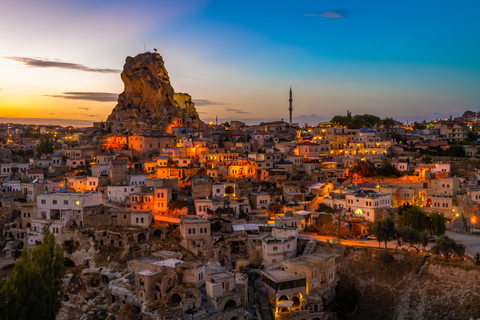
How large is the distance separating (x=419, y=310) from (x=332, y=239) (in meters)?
7.16

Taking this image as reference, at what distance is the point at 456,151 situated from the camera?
159 feet

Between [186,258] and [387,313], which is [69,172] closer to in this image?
[186,258]

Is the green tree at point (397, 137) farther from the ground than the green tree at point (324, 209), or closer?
farther from the ground

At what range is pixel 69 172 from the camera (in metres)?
44.6

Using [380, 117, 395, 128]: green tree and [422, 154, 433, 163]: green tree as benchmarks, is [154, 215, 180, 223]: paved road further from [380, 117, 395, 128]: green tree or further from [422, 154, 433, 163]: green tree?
[380, 117, 395, 128]: green tree

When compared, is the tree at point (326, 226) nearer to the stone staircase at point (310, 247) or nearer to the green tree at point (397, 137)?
the stone staircase at point (310, 247)

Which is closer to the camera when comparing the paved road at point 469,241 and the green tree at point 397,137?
the paved road at point 469,241

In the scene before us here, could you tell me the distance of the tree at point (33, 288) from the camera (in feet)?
61.8

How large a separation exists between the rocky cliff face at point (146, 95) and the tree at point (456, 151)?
3839cm

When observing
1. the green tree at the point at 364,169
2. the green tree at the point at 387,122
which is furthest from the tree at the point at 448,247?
the green tree at the point at 387,122

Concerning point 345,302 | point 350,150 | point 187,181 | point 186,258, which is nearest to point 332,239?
point 345,302

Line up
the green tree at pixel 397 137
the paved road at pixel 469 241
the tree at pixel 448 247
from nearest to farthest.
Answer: the tree at pixel 448 247
the paved road at pixel 469 241
the green tree at pixel 397 137

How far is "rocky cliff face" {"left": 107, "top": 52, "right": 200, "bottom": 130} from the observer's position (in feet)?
217

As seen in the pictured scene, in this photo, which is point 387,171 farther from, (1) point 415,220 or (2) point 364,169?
(1) point 415,220
